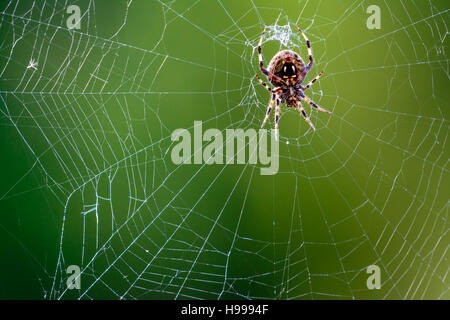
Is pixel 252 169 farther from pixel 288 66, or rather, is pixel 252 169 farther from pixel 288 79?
pixel 288 66

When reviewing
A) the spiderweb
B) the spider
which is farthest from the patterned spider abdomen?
the spiderweb

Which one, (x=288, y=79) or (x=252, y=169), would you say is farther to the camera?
(x=252, y=169)

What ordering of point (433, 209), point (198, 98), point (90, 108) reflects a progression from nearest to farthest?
point (90, 108) → point (433, 209) → point (198, 98)

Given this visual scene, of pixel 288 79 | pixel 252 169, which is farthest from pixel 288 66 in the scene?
pixel 252 169

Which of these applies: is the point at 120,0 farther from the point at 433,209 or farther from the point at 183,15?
the point at 433,209

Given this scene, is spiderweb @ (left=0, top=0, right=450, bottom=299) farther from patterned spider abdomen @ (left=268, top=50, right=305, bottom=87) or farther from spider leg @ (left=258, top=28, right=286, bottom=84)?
patterned spider abdomen @ (left=268, top=50, right=305, bottom=87)
